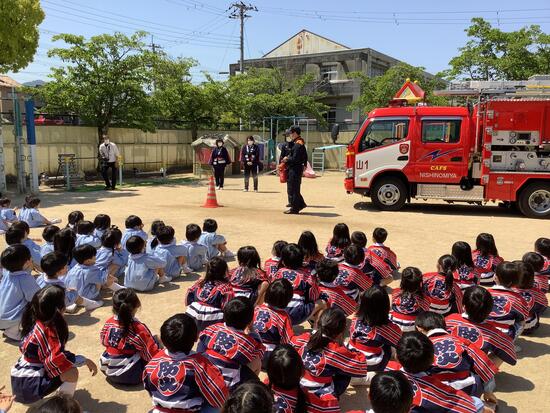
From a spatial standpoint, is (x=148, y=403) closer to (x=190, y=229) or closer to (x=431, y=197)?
(x=190, y=229)

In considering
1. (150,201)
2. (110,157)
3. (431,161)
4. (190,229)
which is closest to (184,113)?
(110,157)

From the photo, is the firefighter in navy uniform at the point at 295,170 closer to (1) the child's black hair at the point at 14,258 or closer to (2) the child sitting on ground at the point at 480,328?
(1) the child's black hair at the point at 14,258

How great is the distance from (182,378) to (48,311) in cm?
112

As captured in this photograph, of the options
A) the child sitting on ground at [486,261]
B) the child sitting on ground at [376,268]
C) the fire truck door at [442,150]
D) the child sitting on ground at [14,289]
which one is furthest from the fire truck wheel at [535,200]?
the child sitting on ground at [14,289]

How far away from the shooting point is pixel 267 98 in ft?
92.7

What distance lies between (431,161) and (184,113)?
14.7m

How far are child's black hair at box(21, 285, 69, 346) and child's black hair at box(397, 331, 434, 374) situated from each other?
88.3 inches

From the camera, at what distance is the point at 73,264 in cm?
560

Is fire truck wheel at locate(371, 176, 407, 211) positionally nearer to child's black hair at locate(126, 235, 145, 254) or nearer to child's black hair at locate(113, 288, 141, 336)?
child's black hair at locate(126, 235, 145, 254)

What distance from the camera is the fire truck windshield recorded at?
449 inches

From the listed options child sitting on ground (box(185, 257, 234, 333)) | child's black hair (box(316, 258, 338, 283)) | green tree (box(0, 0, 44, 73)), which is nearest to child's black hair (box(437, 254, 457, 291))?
child's black hair (box(316, 258, 338, 283))

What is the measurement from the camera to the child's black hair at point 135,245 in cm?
546

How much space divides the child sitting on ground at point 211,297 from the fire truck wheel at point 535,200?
29.8 feet

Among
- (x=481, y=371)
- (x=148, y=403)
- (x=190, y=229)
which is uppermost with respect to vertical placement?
(x=190, y=229)
